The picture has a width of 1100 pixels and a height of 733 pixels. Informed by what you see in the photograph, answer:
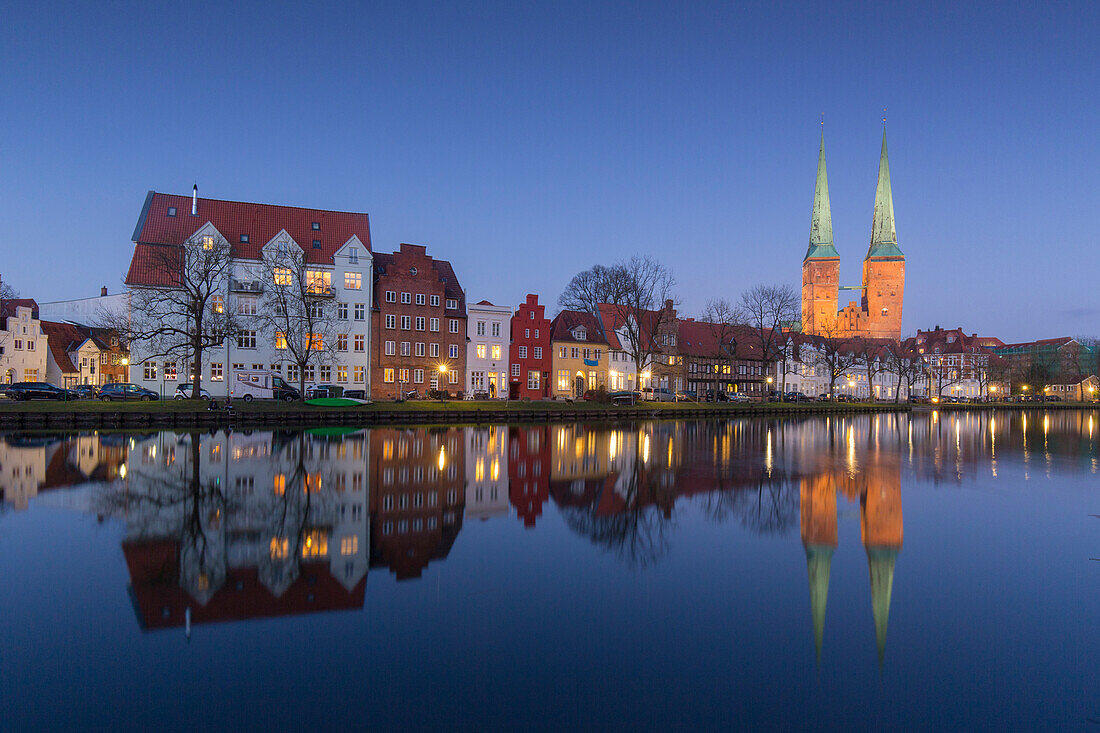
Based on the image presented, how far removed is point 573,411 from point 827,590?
4196cm

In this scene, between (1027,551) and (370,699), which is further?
(1027,551)

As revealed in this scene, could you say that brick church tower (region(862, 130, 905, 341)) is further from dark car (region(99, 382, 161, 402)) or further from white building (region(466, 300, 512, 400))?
dark car (region(99, 382, 161, 402))

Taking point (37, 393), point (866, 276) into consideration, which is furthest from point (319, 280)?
point (866, 276)

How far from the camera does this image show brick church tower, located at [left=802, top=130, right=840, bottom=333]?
149 meters

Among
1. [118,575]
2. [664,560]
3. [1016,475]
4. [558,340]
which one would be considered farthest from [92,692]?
[558,340]

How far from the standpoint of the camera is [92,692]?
6.09 m

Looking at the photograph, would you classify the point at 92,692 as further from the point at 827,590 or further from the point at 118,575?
the point at 827,590

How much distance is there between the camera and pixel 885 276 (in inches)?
5822

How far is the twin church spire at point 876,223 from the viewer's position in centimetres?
15112

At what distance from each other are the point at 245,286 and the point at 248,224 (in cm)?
658

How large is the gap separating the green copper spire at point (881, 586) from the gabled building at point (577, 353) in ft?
177

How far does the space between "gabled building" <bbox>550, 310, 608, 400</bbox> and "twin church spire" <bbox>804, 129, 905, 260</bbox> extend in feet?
334

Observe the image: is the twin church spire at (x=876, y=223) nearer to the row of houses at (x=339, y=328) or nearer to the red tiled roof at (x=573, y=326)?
the row of houses at (x=339, y=328)

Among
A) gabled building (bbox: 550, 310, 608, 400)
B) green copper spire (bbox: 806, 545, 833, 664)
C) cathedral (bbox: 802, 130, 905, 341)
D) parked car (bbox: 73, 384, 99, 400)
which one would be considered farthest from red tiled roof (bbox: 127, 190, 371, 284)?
cathedral (bbox: 802, 130, 905, 341)
